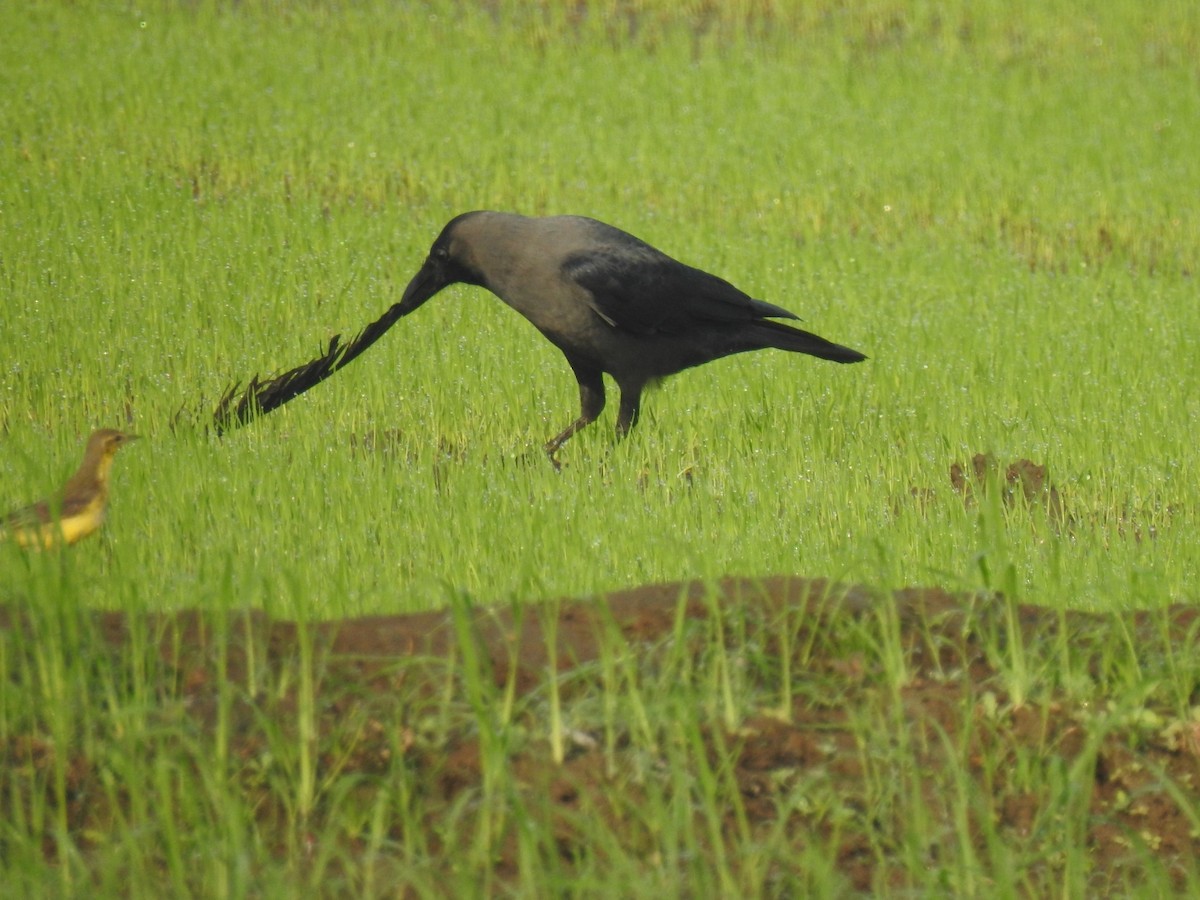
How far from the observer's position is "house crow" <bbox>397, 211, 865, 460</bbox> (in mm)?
6719

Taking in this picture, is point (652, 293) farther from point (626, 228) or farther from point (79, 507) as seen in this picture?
point (626, 228)

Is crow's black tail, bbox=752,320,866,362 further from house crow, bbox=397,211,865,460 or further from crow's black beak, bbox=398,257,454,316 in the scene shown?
crow's black beak, bbox=398,257,454,316

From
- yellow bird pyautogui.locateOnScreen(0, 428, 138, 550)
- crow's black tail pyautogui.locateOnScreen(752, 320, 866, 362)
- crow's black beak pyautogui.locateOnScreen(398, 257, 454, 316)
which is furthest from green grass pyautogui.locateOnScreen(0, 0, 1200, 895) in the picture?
crow's black beak pyautogui.locateOnScreen(398, 257, 454, 316)

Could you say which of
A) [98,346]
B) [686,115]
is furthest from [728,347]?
[686,115]

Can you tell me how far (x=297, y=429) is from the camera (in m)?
7.23

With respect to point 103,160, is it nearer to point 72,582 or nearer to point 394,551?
point 394,551

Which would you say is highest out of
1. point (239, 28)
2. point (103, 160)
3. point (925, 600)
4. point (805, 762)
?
point (239, 28)

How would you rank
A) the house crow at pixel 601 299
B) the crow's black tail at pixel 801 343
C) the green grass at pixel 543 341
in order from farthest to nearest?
the crow's black tail at pixel 801 343, the house crow at pixel 601 299, the green grass at pixel 543 341

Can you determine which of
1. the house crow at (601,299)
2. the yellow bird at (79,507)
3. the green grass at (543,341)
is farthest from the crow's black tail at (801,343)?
the yellow bird at (79,507)

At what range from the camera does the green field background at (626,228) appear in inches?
215

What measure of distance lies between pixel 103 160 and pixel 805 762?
9.08 meters

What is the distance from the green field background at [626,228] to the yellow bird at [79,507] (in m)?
0.17

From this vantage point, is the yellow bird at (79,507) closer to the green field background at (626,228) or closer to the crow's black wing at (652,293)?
the green field background at (626,228)

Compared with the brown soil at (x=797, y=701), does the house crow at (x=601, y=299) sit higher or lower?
higher
